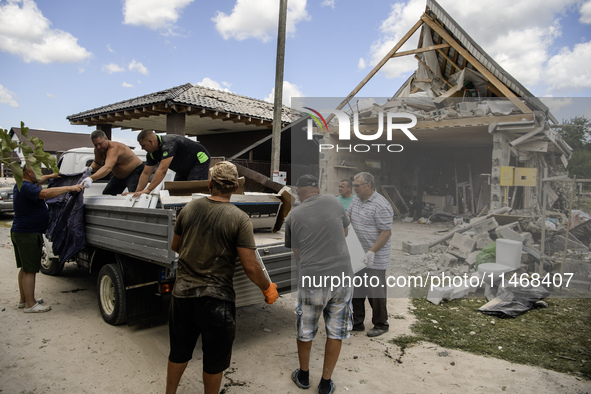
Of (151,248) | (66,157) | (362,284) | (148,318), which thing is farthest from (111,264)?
(66,157)

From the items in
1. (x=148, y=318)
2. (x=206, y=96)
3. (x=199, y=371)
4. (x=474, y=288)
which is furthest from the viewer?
(x=206, y=96)

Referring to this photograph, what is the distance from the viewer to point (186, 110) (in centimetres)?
1127

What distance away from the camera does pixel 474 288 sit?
5.71 m

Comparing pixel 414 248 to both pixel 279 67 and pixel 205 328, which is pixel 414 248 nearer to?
pixel 205 328

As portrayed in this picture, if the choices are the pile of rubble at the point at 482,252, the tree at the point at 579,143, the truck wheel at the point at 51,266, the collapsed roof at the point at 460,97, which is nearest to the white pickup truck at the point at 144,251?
the collapsed roof at the point at 460,97

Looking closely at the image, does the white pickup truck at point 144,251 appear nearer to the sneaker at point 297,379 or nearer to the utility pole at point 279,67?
the sneaker at point 297,379

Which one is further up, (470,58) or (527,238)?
(470,58)

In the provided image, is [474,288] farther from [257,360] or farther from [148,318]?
[148,318]

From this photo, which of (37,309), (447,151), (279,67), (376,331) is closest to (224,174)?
(376,331)

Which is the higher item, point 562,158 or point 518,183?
point 562,158

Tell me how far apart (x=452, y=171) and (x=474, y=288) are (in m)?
1.75

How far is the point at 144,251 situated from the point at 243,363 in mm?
1389

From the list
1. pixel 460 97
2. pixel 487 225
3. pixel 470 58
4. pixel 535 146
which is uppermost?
pixel 470 58

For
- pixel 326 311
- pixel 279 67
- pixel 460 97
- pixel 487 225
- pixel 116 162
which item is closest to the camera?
pixel 326 311
